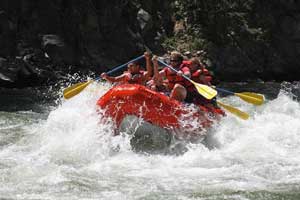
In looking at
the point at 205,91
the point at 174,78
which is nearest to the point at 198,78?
the point at 174,78

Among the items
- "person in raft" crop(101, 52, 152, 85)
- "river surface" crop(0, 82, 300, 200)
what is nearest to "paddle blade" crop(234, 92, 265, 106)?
"river surface" crop(0, 82, 300, 200)

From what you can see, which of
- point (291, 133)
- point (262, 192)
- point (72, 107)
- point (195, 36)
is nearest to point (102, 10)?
point (195, 36)

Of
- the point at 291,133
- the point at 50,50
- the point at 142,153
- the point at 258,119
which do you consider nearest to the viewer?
the point at 142,153

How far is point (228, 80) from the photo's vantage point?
1839 cm

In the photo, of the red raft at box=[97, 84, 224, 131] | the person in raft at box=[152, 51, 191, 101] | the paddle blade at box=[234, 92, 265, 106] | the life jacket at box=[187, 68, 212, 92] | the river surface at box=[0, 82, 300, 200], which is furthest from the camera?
the paddle blade at box=[234, 92, 265, 106]

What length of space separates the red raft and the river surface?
277 millimetres

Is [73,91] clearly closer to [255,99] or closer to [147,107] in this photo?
[147,107]

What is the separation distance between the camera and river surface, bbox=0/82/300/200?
5.84m

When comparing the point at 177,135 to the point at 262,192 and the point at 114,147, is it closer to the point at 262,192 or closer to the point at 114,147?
the point at 114,147

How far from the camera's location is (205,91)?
840 centimetres

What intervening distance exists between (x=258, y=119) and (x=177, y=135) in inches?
119

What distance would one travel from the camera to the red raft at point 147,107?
7762mm

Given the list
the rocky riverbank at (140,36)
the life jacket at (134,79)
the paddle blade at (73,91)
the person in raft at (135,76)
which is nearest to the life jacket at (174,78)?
the person in raft at (135,76)

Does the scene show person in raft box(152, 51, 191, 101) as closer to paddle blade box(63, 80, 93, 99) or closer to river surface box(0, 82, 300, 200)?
river surface box(0, 82, 300, 200)
